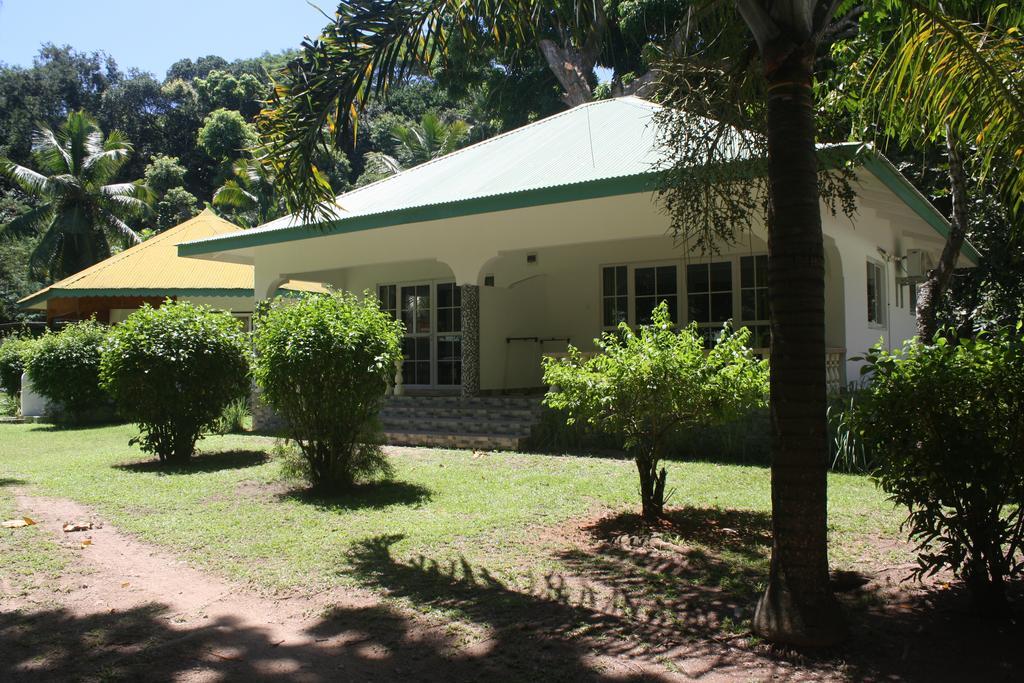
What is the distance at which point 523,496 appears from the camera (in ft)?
26.3

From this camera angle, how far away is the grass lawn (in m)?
5.76

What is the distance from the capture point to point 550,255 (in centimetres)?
1587

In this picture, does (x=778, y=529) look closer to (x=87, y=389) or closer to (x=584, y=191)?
(x=584, y=191)

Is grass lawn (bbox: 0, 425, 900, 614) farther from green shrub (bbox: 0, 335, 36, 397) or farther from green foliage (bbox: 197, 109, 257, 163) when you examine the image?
green foliage (bbox: 197, 109, 257, 163)

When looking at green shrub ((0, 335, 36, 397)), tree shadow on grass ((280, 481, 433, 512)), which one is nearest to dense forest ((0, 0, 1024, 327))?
tree shadow on grass ((280, 481, 433, 512))

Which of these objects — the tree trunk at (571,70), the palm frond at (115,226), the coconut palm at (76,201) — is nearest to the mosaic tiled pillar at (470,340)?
the tree trunk at (571,70)

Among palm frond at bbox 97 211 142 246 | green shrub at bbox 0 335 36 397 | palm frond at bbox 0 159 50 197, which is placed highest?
palm frond at bbox 0 159 50 197

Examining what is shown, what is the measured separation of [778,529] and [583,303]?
1170 centimetres

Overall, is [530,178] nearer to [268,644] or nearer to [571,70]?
[268,644]

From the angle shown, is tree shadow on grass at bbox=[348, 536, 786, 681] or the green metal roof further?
the green metal roof

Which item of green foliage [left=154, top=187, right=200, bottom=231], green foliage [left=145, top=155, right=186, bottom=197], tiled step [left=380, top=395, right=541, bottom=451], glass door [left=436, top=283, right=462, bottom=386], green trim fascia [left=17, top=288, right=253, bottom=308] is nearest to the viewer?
tiled step [left=380, top=395, right=541, bottom=451]

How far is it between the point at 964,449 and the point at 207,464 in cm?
887

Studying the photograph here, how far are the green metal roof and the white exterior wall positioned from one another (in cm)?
52

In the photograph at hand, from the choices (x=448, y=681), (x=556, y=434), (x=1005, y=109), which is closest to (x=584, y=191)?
(x=556, y=434)
